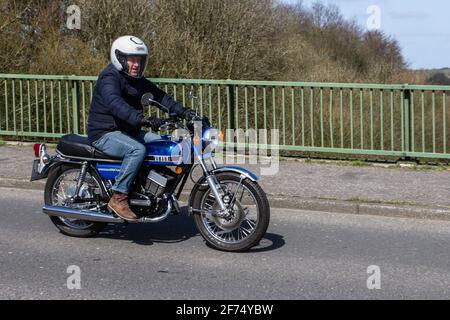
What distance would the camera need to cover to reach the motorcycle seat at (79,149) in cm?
733

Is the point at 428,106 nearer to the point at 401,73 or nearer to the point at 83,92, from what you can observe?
the point at 83,92

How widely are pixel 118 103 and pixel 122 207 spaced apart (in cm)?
94

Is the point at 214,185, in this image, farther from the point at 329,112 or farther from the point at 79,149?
the point at 329,112

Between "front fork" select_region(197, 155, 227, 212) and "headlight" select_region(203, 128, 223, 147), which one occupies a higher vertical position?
"headlight" select_region(203, 128, 223, 147)

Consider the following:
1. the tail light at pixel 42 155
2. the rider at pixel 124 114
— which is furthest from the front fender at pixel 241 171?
the tail light at pixel 42 155

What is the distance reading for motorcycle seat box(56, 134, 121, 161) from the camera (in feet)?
24.0

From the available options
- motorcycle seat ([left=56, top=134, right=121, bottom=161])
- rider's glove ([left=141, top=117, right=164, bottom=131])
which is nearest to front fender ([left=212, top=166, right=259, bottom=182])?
rider's glove ([left=141, top=117, right=164, bottom=131])

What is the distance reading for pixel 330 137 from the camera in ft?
39.9

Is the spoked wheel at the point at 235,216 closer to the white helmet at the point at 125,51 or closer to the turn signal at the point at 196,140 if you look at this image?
the turn signal at the point at 196,140

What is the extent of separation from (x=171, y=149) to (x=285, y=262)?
1.40 m

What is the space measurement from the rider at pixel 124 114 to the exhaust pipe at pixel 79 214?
0.12 metres

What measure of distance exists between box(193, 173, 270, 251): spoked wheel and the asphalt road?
5.0 inches

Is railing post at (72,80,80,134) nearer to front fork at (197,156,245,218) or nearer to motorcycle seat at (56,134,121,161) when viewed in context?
motorcycle seat at (56,134,121,161)
